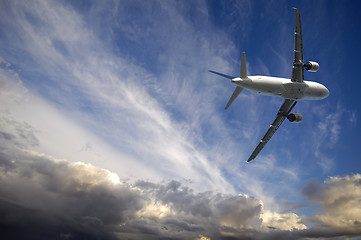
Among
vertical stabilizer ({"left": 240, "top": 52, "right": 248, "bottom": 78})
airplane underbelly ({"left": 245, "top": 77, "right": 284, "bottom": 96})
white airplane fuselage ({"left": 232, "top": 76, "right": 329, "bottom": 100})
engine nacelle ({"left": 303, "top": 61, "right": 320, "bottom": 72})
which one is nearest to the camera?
vertical stabilizer ({"left": 240, "top": 52, "right": 248, "bottom": 78})

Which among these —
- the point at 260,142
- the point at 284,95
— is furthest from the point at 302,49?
the point at 260,142

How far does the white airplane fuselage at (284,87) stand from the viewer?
104 feet

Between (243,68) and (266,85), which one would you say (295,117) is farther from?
(243,68)

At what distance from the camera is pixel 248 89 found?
32406 mm

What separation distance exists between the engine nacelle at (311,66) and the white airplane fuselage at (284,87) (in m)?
2.17

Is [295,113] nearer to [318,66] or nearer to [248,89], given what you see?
[318,66]

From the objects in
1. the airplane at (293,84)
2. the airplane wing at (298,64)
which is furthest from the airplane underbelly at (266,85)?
the airplane wing at (298,64)

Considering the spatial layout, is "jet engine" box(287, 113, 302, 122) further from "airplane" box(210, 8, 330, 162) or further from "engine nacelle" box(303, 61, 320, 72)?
"engine nacelle" box(303, 61, 320, 72)

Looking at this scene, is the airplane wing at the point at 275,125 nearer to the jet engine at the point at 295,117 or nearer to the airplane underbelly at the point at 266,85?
the jet engine at the point at 295,117

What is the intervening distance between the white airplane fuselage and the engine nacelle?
217 centimetres

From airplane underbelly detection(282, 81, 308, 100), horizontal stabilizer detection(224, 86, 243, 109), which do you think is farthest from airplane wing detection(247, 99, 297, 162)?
horizontal stabilizer detection(224, 86, 243, 109)

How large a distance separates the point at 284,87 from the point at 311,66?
640cm

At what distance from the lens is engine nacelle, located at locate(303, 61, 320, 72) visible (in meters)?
34.7

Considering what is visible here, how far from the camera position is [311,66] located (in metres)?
34.7
